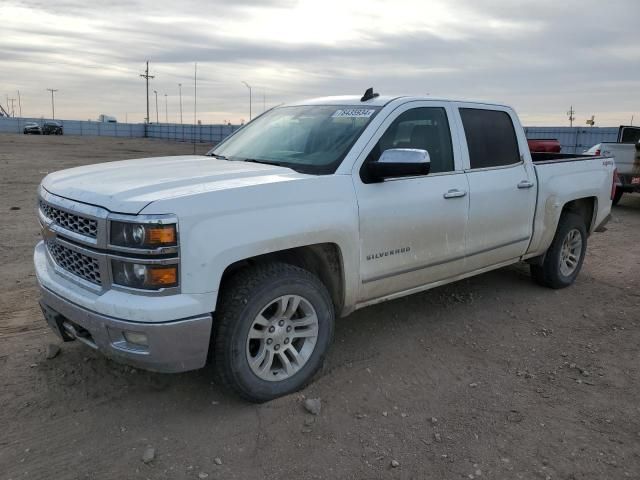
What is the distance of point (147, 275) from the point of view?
2871mm

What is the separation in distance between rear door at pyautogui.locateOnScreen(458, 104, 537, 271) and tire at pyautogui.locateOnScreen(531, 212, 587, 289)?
67cm

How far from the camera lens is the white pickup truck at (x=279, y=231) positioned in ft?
9.55

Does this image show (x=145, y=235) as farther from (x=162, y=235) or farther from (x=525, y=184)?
(x=525, y=184)

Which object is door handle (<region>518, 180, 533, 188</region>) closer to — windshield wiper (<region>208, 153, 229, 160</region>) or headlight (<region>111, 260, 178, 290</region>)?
windshield wiper (<region>208, 153, 229, 160</region>)

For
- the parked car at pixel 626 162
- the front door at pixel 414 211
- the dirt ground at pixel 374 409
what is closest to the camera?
the dirt ground at pixel 374 409

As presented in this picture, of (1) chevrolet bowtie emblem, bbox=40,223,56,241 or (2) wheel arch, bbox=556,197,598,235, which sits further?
(2) wheel arch, bbox=556,197,598,235

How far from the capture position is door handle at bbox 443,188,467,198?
13.9 feet

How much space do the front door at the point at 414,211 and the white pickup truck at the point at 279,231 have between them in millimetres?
12

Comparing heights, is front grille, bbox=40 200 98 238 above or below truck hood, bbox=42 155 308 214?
below

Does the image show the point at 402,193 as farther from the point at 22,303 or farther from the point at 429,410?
the point at 22,303

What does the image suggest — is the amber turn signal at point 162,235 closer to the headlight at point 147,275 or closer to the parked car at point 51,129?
the headlight at point 147,275

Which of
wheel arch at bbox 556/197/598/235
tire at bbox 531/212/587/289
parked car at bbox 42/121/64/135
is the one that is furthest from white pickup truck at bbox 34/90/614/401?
parked car at bbox 42/121/64/135

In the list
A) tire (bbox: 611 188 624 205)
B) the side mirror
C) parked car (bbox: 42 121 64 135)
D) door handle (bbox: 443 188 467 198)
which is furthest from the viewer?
parked car (bbox: 42 121 64 135)

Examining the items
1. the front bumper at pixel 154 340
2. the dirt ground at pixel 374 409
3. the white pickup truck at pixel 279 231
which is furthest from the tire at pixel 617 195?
the front bumper at pixel 154 340
